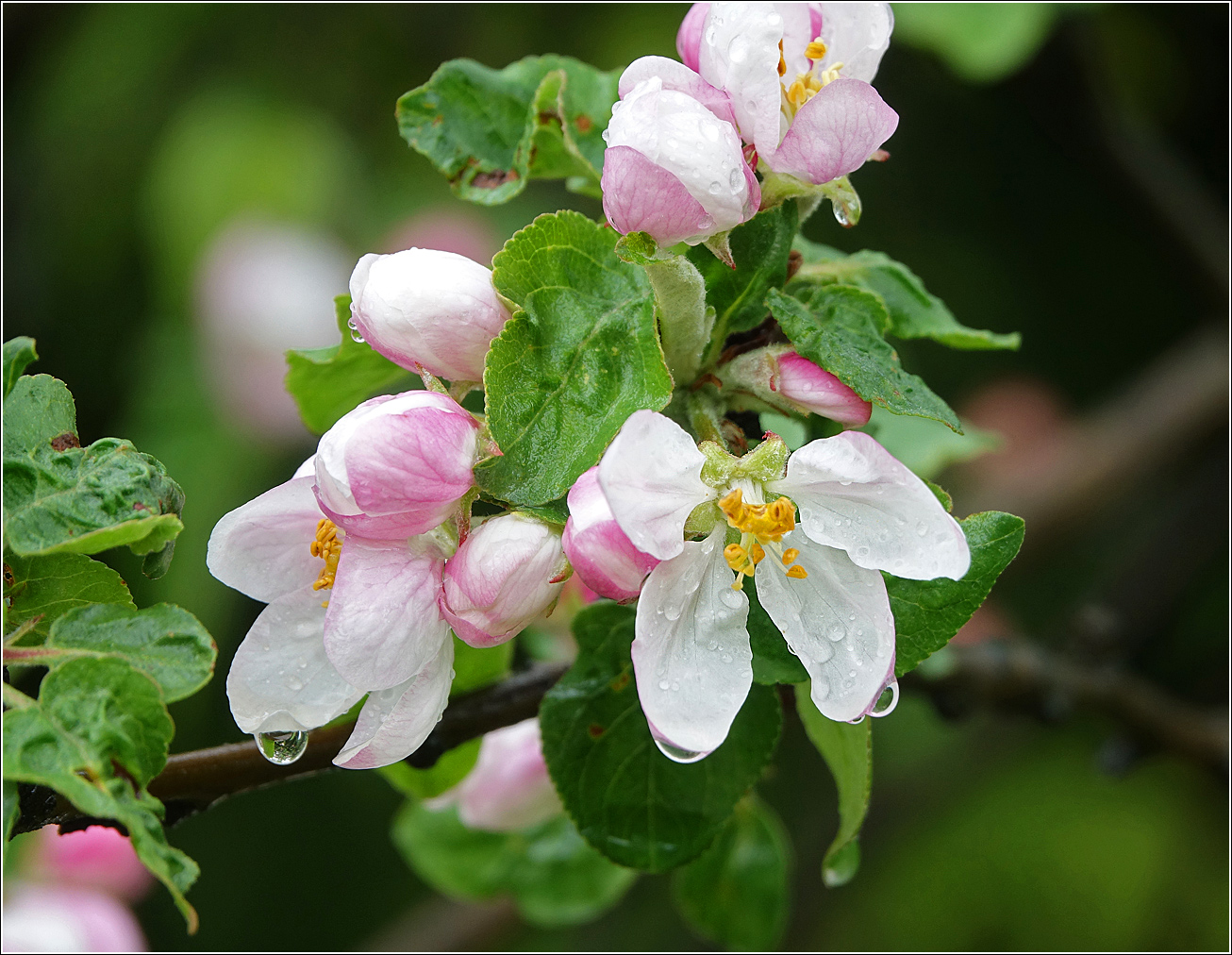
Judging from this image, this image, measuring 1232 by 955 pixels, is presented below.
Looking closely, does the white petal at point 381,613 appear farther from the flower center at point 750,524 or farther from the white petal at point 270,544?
the flower center at point 750,524

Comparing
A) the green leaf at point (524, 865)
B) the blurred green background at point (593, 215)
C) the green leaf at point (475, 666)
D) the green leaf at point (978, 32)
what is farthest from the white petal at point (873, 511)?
the blurred green background at point (593, 215)

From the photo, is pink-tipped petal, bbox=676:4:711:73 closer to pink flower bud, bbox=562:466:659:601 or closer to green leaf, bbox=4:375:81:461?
pink flower bud, bbox=562:466:659:601

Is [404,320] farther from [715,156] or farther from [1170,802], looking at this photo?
[1170,802]

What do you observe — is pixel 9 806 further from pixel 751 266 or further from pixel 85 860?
pixel 85 860

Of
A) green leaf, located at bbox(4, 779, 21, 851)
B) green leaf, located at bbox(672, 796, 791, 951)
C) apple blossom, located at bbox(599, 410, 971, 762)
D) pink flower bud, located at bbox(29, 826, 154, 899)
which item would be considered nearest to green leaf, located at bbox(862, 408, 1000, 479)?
green leaf, located at bbox(672, 796, 791, 951)

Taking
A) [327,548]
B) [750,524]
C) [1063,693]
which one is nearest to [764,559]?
[750,524]

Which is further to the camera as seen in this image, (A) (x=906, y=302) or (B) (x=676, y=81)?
(A) (x=906, y=302)
